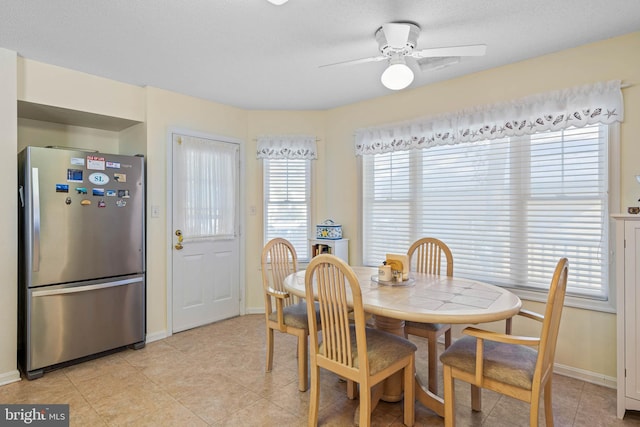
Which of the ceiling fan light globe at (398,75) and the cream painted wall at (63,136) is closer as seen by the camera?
the ceiling fan light globe at (398,75)

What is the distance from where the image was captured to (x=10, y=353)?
2.55m

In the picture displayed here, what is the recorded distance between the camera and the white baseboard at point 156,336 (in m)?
3.30

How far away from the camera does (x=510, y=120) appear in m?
2.82

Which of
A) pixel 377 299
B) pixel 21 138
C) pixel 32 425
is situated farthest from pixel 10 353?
pixel 377 299

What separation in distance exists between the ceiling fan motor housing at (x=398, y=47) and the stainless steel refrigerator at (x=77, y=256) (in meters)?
2.33

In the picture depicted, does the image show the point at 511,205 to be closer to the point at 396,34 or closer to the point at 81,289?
the point at 396,34

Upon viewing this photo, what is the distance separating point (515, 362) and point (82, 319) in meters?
3.13

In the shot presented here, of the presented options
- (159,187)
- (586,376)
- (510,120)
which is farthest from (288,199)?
(586,376)

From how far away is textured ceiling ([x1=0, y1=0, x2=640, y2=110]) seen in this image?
6.64ft

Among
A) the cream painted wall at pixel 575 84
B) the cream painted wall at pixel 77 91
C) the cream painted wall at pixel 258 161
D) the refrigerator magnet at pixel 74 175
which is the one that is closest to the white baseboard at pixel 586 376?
the cream painted wall at pixel 575 84

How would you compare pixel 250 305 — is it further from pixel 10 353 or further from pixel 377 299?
pixel 377 299

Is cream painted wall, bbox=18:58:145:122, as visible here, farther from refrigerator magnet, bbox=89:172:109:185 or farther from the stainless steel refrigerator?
refrigerator magnet, bbox=89:172:109:185

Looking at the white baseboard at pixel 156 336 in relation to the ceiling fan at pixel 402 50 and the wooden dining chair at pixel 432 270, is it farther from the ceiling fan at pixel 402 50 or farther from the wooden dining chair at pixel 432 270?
the ceiling fan at pixel 402 50

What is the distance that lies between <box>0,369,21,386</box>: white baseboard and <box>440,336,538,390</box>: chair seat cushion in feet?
9.99
